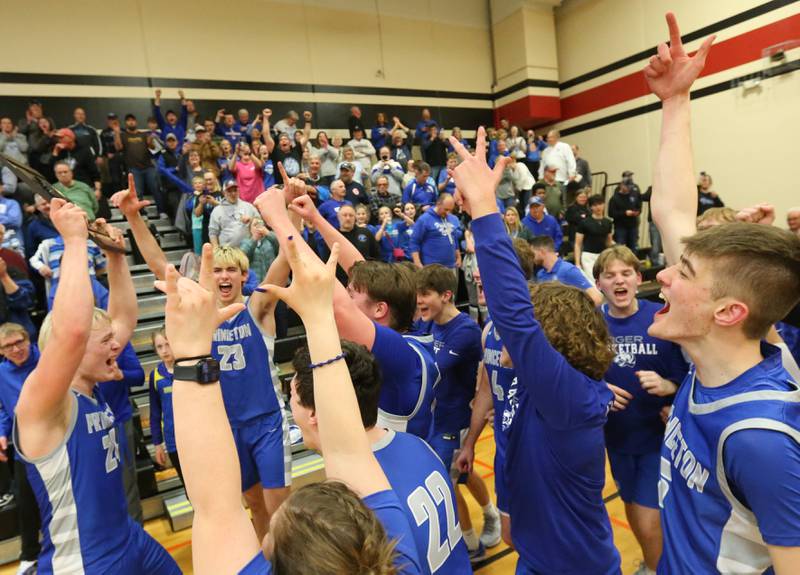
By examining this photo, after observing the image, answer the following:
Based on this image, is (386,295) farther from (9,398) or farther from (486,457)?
(486,457)

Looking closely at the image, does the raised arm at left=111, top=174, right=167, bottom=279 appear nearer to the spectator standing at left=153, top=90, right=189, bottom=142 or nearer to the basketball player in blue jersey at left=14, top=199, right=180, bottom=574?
the basketball player in blue jersey at left=14, top=199, right=180, bottom=574

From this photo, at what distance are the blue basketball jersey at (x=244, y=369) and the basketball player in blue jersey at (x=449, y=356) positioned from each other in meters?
1.19

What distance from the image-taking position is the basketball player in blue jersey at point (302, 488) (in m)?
1.00

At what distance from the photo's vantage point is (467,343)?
10.8 feet

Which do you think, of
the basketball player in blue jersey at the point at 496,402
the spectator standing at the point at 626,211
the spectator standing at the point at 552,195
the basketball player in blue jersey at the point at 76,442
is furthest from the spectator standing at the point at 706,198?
the basketball player in blue jersey at the point at 76,442

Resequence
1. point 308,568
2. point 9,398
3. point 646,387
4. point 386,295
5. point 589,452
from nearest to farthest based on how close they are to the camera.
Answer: point 308,568 → point 589,452 → point 386,295 → point 646,387 → point 9,398

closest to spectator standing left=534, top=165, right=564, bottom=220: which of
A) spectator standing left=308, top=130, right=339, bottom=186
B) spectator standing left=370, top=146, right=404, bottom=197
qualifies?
spectator standing left=370, top=146, right=404, bottom=197

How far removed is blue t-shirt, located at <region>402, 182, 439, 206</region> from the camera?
989cm

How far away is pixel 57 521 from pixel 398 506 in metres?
1.57

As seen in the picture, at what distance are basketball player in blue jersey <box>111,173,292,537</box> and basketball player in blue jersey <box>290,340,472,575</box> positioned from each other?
6.45 ft

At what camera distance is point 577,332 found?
5.77ft

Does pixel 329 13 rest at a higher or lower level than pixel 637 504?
higher

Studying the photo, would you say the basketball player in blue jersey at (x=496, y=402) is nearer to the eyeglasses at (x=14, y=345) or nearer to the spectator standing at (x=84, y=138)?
the eyeglasses at (x=14, y=345)

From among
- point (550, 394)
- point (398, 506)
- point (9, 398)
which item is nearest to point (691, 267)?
point (550, 394)
